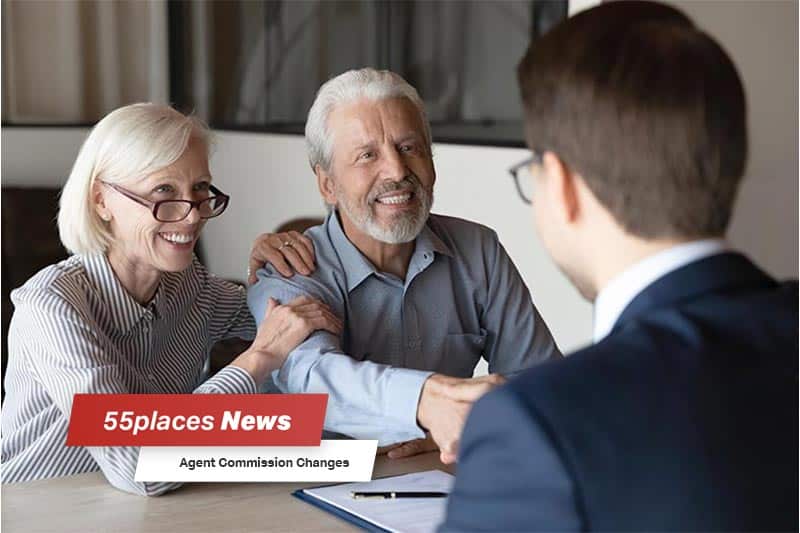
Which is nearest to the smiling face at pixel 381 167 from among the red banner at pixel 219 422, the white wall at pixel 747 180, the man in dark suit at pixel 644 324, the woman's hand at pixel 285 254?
the woman's hand at pixel 285 254

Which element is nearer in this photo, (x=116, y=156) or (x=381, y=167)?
(x=116, y=156)

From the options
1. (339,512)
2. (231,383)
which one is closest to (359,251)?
(231,383)

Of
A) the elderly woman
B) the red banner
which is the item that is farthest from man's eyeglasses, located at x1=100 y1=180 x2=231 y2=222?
the red banner

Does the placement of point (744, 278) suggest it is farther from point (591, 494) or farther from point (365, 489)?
point (365, 489)

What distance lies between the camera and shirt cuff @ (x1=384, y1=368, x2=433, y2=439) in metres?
1.86

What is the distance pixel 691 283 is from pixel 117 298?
4.07ft

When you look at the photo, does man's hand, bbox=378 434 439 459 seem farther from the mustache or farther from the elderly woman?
the mustache

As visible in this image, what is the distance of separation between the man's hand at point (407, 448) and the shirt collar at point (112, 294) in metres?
0.49

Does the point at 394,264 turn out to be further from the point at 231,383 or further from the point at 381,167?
the point at 231,383

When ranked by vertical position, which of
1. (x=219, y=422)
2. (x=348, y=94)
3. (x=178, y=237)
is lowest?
→ (x=219, y=422)

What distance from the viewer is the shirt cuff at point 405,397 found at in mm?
1857

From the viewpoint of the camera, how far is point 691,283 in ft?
3.56

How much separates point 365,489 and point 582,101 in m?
0.91

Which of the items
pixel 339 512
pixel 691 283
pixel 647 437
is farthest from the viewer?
pixel 339 512
